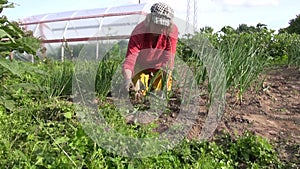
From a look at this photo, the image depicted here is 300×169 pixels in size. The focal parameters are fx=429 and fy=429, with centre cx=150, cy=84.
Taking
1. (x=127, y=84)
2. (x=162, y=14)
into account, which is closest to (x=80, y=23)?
(x=162, y=14)

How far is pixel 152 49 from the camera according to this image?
3990 mm

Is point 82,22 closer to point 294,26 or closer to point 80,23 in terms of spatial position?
point 80,23

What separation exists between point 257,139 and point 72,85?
191 cm

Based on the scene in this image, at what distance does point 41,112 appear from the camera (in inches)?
141

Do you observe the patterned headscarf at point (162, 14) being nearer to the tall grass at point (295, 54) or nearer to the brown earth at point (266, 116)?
the brown earth at point (266, 116)

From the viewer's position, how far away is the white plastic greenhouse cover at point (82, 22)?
9.99 m

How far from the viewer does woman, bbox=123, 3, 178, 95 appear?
379cm

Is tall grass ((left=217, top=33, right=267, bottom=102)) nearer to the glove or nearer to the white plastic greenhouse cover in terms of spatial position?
the glove

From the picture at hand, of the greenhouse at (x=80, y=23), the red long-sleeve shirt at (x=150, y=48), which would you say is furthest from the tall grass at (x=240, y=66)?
the greenhouse at (x=80, y=23)

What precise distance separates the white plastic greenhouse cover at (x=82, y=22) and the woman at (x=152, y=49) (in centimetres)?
522

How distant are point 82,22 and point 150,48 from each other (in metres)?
7.30

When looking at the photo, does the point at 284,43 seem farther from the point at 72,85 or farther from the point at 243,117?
the point at 72,85

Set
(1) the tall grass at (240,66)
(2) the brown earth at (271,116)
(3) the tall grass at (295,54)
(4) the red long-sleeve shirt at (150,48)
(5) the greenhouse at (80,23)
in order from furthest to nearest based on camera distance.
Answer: (5) the greenhouse at (80,23)
(3) the tall grass at (295,54)
(4) the red long-sleeve shirt at (150,48)
(1) the tall grass at (240,66)
(2) the brown earth at (271,116)

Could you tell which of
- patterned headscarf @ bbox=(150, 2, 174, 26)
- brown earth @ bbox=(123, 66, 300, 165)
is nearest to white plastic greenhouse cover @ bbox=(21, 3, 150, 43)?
patterned headscarf @ bbox=(150, 2, 174, 26)
